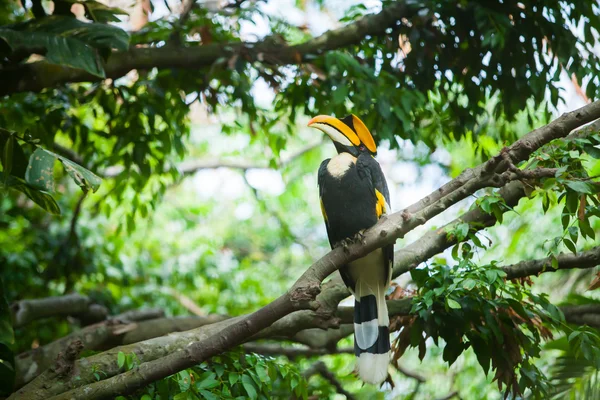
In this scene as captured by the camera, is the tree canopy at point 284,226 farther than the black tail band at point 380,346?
No

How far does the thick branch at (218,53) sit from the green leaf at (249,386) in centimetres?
170

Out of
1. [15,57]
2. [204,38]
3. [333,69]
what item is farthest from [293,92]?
[15,57]

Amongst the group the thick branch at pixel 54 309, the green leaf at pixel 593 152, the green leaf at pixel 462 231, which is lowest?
the green leaf at pixel 462 231

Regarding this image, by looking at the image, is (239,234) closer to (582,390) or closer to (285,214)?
(285,214)

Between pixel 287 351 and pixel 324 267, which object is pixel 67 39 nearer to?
pixel 324 267

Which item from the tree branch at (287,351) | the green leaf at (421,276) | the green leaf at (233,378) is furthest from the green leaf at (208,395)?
the tree branch at (287,351)

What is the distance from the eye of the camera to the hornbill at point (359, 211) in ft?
7.81

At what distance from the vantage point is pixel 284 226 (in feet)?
17.2

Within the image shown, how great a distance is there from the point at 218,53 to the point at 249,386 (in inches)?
71.9

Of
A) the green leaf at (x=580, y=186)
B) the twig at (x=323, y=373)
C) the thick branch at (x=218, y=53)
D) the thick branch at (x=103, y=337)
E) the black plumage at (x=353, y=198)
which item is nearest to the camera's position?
the green leaf at (x=580, y=186)

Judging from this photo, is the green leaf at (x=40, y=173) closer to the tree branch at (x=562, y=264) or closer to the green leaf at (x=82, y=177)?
the green leaf at (x=82, y=177)

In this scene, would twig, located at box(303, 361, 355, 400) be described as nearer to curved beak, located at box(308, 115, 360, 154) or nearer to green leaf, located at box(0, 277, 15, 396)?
curved beak, located at box(308, 115, 360, 154)

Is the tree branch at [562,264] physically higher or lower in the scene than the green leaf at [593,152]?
lower

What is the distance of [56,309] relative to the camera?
344cm
